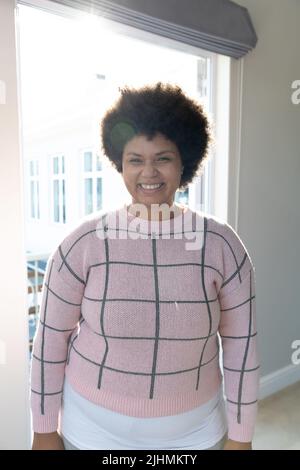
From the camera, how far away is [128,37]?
1.58 metres

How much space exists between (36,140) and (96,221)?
541cm

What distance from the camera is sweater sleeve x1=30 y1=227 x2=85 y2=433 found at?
75 cm

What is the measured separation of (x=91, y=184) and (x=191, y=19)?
374 centimetres

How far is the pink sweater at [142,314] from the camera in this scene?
74 centimetres

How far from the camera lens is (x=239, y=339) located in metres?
0.83

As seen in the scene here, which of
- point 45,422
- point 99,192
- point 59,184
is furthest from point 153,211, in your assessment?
point 59,184

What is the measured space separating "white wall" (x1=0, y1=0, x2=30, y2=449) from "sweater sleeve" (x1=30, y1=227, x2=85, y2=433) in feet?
1.75

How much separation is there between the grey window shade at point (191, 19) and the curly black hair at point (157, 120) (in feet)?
2.36

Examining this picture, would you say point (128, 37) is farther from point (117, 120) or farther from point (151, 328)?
point (151, 328)

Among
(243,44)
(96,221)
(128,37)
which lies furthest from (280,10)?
(96,221)

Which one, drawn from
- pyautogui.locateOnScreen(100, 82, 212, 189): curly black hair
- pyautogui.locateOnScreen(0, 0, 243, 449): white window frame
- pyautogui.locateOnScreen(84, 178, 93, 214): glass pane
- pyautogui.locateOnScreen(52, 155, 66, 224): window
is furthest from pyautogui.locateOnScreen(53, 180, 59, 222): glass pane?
pyautogui.locateOnScreen(100, 82, 212, 189): curly black hair

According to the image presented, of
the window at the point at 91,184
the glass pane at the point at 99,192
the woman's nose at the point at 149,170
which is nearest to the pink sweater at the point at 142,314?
the woman's nose at the point at 149,170

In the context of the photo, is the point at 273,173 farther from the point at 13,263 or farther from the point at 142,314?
the point at 142,314

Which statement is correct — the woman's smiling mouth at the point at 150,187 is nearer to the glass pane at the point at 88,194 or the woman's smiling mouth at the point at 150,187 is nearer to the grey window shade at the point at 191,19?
the grey window shade at the point at 191,19
